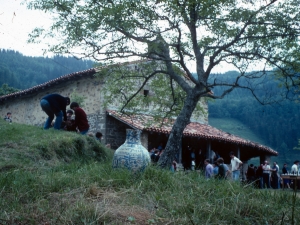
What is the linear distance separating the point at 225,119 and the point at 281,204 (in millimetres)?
39842

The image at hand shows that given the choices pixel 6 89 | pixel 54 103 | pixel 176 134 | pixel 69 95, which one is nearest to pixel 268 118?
pixel 6 89

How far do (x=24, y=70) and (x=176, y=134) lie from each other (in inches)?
1123

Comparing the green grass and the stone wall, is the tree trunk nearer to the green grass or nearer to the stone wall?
the green grass

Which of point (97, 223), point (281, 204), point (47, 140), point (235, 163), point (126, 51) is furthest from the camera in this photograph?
point (235, 163)

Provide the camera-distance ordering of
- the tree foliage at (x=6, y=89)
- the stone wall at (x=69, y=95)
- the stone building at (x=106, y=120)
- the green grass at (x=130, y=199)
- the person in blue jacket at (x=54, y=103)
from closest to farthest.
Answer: the green grass at (x=130, y=199) < the person in blue jacket at (x=54, y=103) < the stone building at (x=106, y=120) < the stone wall at (x=69, y=95) < the tree foliage at (x=6, y=89)

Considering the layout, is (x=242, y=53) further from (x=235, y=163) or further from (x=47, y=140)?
(x=47, y=140)

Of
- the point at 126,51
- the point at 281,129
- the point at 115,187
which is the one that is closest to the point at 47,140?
the point at 126,51

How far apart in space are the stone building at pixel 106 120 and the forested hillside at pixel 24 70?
1105 centimetres

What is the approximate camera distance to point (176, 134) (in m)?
9.51

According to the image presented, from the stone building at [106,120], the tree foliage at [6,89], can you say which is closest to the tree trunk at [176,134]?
the stone building at [106,120]

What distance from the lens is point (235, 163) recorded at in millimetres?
11961

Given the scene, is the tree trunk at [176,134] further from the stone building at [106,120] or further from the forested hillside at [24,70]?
the forested hillside at [24,70]

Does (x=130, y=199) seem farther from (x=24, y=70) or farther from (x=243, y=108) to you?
(x=243, y=108)

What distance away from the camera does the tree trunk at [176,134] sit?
9.27 metres
